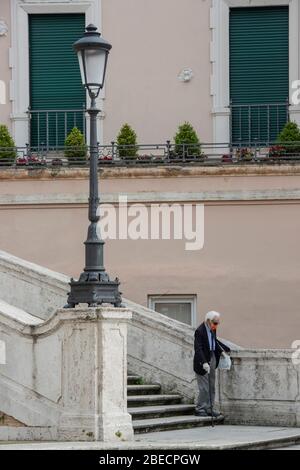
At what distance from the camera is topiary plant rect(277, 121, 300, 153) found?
27203 millimetres

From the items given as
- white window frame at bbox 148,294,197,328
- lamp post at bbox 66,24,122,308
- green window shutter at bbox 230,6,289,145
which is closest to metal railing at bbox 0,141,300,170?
green window shutter at bbox 230,6,289,145

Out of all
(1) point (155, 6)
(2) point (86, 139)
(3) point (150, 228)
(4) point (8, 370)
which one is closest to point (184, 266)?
(3) point (150, 228)

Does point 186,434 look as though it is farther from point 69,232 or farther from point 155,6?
point 155,6

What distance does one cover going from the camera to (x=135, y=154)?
27688 mm

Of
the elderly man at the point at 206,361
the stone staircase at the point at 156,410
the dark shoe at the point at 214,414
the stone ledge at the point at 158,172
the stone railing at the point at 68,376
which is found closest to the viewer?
the stone railing at the point at 68,376

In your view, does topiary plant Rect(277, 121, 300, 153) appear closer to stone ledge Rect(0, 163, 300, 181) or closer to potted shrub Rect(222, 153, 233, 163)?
stone ledge Rect(0, 163, 300, 181)

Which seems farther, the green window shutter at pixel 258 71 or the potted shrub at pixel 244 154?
the green window shutter at pixel 258 71

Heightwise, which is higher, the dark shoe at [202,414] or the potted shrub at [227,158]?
the potted shrub at [227,158]

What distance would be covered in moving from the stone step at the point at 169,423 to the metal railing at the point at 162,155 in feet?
19.1

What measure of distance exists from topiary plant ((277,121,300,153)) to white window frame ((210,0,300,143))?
1483 millimetres

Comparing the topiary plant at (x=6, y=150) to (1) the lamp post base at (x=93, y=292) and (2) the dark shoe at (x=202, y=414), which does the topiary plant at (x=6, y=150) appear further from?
(1) the lamp post base at (x=93, y=292)

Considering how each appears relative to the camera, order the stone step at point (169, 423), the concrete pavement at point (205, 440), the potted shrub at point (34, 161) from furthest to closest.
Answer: the potted shrub at point (34, 161), the stone step at point (169, 423), the concrete pavement at point (205, 440)

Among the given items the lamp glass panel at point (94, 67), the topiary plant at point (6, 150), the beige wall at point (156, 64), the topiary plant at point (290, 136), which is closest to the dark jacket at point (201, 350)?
the lamp glass panel at point (94, 67)

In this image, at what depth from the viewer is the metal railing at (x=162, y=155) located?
27219 millimetres
